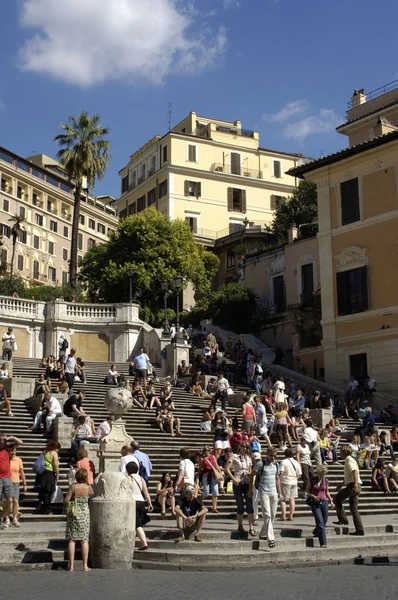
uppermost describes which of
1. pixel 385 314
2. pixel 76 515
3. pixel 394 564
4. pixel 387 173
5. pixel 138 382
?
pixel 387 173

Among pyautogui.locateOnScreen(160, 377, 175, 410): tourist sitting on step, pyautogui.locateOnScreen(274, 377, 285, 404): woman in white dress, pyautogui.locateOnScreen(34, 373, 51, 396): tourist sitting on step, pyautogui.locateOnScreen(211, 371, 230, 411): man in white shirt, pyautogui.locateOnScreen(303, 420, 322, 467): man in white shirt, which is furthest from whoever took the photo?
pyautogui.locateOnScreen(274, 377, 285, 404): woman in white dress

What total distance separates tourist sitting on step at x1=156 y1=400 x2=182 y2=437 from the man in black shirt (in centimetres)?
923

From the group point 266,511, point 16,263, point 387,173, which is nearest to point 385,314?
point 387,173

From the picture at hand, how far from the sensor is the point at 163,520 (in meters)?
17.7

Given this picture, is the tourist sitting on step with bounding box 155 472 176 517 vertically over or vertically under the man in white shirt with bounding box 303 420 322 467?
under

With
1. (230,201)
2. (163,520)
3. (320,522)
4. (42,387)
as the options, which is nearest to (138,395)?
(42,387)

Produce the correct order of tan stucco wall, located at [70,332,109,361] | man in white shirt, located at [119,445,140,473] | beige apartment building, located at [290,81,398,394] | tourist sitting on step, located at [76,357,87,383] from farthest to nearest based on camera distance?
tan stucco wall, located at [70,332,109,361] < beige apartment building, located at [290,81,398,394] < tourist sitting on step, located at [76,357,87,383] < man in white shirt, located at [119,445,140,473]

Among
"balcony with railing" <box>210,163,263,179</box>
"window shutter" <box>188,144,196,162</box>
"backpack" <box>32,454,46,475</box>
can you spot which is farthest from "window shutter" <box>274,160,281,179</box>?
"backpack" <box>32,454,46,475</box>

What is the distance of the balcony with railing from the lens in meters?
68.8

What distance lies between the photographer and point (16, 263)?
76.5 m

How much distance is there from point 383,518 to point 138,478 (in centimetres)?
708

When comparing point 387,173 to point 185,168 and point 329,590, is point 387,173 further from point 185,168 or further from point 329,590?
point 185,168

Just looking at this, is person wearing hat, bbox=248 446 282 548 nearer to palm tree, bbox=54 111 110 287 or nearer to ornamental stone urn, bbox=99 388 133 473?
ornamental stone urn, bbox=99 388 133 473

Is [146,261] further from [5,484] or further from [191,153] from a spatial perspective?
[5,484]
